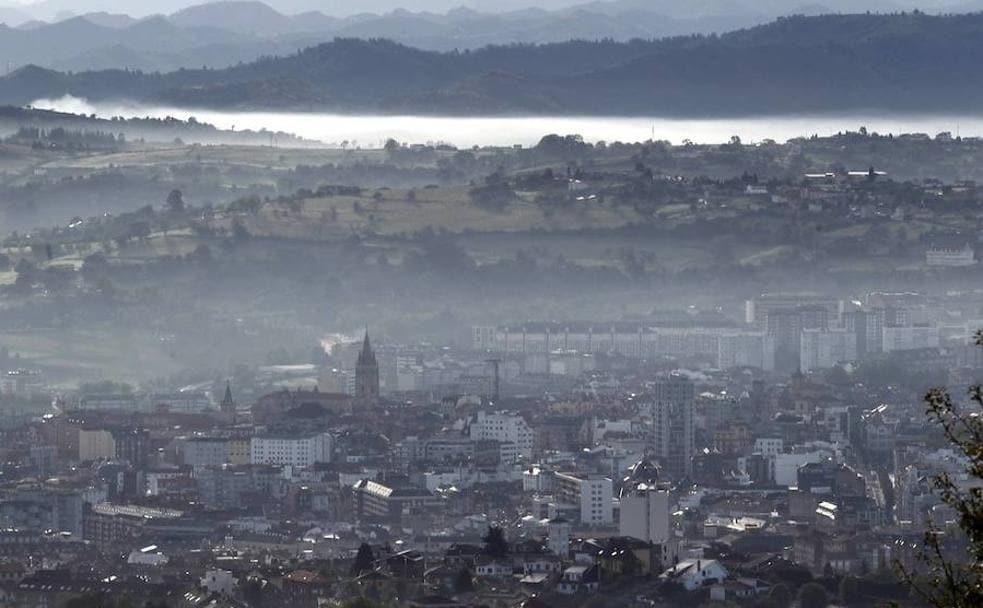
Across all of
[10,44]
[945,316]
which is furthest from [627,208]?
[10,44]

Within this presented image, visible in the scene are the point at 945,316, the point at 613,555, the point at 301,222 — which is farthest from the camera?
A: the point at 301,222

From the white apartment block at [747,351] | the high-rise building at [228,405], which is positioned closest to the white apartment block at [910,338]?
the white apartment block at [747,351]

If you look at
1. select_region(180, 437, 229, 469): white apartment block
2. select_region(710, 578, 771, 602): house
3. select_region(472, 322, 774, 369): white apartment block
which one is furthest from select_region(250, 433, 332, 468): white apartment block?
select_region(472, 322, 774, 369): white apartment block

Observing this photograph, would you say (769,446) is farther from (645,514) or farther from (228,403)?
(645,514)

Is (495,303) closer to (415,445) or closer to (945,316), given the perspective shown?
(945,316)

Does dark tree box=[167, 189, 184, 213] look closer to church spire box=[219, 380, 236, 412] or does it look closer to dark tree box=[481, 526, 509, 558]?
church spire box=[219, 380, 236, 412]

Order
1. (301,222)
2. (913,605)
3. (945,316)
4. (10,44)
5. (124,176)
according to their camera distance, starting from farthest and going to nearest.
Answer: (10,44) → (124,176) → (301,222) → (945,316) → (913,605)

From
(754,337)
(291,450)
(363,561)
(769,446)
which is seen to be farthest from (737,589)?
(754,337)
